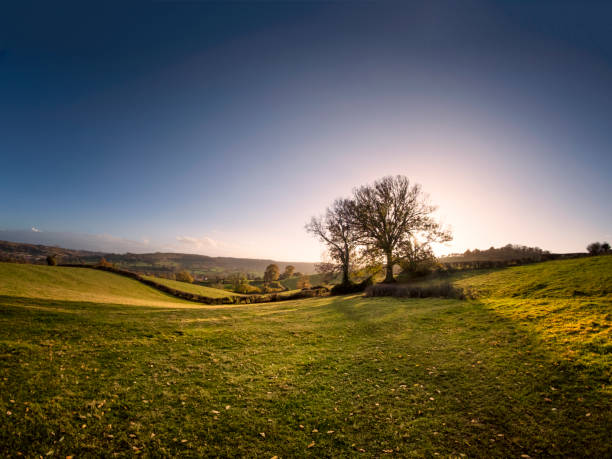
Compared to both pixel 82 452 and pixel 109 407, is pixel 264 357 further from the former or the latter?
pixel 82 452

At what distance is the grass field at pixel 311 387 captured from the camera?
4.88m

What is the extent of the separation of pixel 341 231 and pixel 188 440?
111 ft

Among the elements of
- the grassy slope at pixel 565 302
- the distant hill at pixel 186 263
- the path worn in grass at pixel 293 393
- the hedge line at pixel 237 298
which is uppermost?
the grassy slope at pixel 565 302

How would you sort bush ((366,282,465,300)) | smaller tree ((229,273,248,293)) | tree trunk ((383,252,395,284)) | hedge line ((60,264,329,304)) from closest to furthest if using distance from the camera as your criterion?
bush ((366,282,465,300))
tree trunk ((383,252,395,284))
hedge line ((60,264,329,304))
smaller tree ((229,273,248,293))

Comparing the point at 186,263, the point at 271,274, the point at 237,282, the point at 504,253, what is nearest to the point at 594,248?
the point at 504,253

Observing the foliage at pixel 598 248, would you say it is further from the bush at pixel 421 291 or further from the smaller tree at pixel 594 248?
the bush at pixel 421 291

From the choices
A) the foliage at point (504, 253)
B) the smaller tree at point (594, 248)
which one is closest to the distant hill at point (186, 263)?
the foliage at point (504, 253)

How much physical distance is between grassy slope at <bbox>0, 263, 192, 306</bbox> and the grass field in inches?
357

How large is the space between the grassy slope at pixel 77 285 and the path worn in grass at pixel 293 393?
963 cm

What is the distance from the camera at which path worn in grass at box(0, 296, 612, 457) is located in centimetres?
486

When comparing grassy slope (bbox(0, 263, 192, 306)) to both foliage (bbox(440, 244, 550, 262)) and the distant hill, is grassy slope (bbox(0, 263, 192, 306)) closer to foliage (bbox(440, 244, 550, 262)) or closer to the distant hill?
foliage (bbox(440, 244, 550, 262))

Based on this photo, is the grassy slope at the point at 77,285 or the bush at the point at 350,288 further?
the bush at the point at 350,288

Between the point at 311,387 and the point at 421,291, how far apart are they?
1726cm

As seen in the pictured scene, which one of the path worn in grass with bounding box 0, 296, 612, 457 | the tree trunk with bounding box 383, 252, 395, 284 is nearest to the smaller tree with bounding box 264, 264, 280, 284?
the tree trunk with bounding box 383, 252, 395, 284
